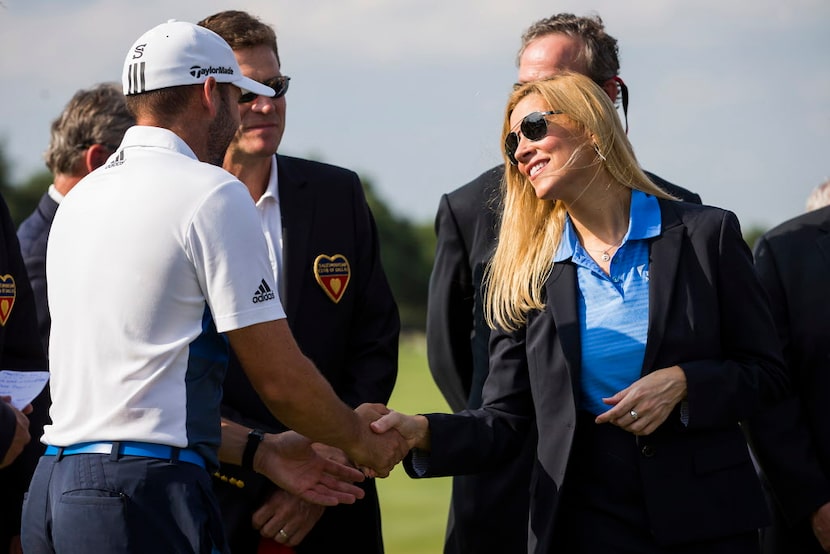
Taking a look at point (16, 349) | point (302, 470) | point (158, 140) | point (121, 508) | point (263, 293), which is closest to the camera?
point (121, 508)

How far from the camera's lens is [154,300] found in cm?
275

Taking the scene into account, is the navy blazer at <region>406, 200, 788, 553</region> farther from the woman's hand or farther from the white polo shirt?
the white polo shirt

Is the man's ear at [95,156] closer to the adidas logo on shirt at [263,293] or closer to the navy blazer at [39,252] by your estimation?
the navy blazer at [39,252]

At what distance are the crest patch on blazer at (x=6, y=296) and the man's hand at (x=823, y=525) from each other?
2.79 meters

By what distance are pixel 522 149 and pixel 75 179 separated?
2.30 metres

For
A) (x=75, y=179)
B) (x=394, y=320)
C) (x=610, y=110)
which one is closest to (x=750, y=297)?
(x=610, y=110)

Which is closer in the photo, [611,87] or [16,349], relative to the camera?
[16,349]

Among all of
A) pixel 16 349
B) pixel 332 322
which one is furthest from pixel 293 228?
pixel 16 349

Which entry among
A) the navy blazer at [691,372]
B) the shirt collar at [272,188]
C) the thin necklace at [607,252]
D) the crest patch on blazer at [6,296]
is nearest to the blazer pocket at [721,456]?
the navy blazer at [691,372]

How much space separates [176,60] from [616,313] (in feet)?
4.49

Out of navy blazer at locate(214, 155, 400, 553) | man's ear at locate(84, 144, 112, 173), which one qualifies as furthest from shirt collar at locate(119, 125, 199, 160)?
man's ear at locate(84, 144, 112, 173)

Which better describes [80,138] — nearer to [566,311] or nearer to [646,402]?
[566,311]

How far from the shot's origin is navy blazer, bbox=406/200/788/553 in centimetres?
305

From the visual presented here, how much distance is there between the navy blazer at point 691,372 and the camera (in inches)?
120
